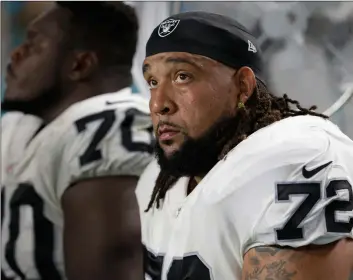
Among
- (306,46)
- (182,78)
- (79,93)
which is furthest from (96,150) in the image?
(306,46)

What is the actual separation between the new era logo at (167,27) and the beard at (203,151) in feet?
0.54

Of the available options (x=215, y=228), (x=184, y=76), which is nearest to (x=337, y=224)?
(x=215, y=228)

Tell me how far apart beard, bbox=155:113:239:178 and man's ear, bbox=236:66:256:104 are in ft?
0.12

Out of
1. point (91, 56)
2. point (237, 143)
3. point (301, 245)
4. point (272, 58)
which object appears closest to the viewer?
point (301, 245)

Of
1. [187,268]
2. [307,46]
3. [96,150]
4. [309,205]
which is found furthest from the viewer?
[96,150]

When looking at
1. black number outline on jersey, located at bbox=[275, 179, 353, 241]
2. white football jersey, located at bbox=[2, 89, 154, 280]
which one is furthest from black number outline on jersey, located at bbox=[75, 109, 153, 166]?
black number outline on jersey, located at bbox=[275, 179, 353, 241]

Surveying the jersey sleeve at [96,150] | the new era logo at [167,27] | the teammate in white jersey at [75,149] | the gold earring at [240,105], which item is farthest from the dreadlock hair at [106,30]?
the gold earring at [240,105]

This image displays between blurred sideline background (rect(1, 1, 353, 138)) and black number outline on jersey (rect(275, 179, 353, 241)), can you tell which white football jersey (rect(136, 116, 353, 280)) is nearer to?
black number outline on jersey (rect(275, 179, 353, 241))

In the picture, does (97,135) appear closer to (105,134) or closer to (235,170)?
(105,134)

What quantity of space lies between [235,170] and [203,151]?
98mm

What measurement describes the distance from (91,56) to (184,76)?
1.34 feet

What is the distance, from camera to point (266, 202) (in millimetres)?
1030

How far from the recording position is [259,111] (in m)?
1.16

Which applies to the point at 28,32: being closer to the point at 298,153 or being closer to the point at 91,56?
the point at 91,56
